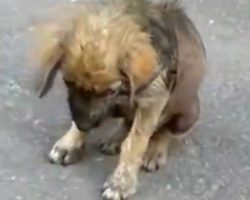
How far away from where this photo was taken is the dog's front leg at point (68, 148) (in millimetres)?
4051

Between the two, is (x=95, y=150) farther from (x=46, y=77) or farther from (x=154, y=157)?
(x=46, y=77)

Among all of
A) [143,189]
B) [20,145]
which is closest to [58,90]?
[20,145]

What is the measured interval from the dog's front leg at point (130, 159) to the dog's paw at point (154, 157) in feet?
0.53

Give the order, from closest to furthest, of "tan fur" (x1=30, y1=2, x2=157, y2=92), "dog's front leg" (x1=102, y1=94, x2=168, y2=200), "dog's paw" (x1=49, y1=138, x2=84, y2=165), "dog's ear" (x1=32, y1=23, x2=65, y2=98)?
1. "tan fur" (x1=30, y1=2, x2=157, y2=92)
2. "dog's ear" (x1=32, y1=23, x2=65, y2=98)
3. "dog's front leg" (x1=102, y1=94, x2=168, y2=200)
4. "dog's paw" (x1=49, y1=138, x2=84, y2=165)

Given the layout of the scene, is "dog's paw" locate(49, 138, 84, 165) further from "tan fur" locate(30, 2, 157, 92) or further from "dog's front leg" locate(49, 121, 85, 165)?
"tan fur" locate(30, 2, 157, 92)

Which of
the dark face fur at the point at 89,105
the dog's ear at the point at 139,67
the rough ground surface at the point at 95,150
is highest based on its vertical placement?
the dog's ear at the point at 139,67

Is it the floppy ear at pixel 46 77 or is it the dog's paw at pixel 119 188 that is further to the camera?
the dog's paw at pixel 119 188

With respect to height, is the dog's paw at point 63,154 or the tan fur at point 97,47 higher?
the tan fur at point 97,47

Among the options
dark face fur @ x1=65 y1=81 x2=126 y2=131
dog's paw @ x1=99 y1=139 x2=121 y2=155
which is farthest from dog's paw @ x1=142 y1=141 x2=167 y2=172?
dark face fur @ x1=65 y1=81 x2=126 y2=131

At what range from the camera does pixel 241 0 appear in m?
5.46

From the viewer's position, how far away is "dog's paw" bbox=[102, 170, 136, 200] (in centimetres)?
389

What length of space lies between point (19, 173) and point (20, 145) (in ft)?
0.57

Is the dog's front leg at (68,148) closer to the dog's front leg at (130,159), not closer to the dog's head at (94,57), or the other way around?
the dog's front leg at (130,159)

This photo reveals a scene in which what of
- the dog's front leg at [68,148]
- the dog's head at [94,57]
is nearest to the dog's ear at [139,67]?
the dog's head at [94,57]
